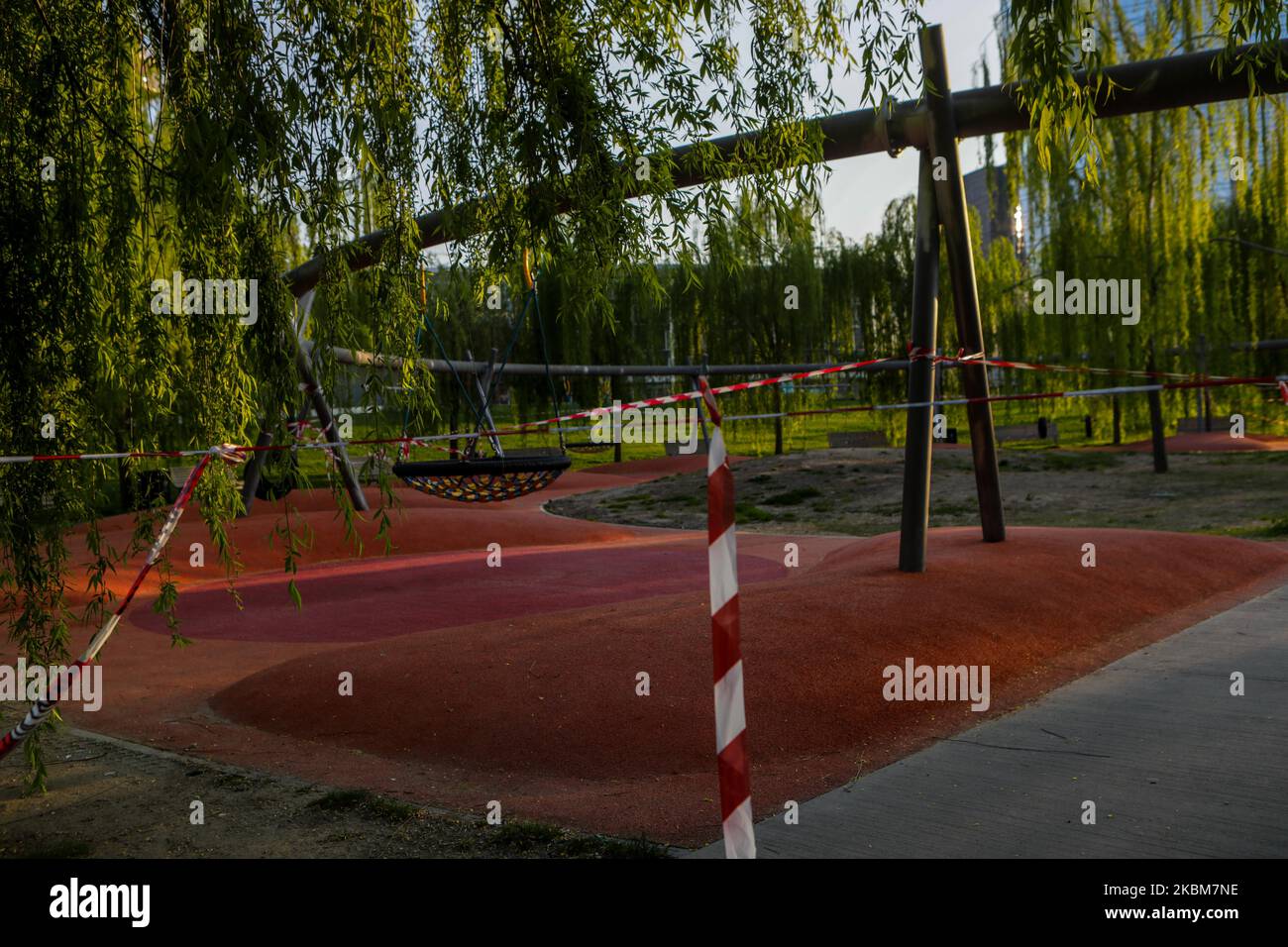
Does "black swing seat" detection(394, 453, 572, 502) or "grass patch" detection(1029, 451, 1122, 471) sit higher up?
"black swing seat" detection(394, 453, 572, 502)

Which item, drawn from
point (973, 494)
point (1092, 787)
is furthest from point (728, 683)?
point (973, 494)

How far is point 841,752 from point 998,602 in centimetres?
404

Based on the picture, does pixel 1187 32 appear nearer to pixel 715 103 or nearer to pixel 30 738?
pixel 715 103

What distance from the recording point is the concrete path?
4867 mm

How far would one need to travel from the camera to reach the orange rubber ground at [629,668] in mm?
6617

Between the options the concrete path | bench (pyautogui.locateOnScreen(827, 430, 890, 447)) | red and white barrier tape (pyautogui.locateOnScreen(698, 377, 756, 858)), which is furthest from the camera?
bench (pyautogui.locateOnScreen(827, 430, 890, 447))

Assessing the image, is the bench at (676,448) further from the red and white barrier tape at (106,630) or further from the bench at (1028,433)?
the red and white barrier tape at (106,630)

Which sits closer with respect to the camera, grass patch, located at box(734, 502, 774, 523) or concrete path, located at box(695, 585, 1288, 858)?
concrete path, located at box(695, 585, 1288, 858)

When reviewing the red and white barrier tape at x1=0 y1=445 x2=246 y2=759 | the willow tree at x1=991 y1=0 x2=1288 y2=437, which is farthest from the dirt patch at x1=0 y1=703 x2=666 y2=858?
the willow tree at x1=991 y1=0 x2=1288 y2=437

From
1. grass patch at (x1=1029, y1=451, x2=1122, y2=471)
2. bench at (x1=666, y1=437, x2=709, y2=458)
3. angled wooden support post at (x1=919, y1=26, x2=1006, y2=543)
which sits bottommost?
grass patch at (x1=1029, y1=451, x2=1122, y2=471)

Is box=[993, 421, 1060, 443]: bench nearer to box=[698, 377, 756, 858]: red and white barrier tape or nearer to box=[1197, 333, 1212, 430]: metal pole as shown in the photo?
box=[1197, 333, 1212, 430]: metal pole

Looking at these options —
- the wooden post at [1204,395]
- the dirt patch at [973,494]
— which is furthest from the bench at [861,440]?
the wooden post at [1204,395]

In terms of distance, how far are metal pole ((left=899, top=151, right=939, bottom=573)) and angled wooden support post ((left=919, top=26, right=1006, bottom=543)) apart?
173mm

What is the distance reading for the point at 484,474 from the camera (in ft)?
36.2
